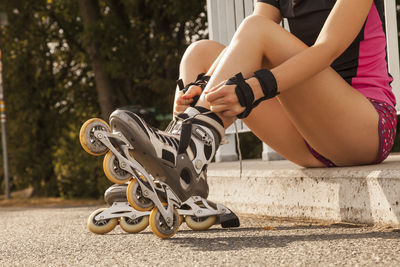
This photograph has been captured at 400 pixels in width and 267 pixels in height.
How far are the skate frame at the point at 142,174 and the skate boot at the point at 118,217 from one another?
35cm

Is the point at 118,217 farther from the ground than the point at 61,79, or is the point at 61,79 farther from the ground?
the point at 61,79

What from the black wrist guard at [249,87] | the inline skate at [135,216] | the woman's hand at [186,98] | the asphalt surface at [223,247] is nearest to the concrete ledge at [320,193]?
the asphalt surface at [223,247]

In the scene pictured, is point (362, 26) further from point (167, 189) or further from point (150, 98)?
point (150, 98)

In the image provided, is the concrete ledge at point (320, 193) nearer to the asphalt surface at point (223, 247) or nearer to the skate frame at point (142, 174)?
the asphalt surface at point (223, 247)

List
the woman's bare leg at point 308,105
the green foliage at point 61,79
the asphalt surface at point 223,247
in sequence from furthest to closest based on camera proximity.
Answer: the green foliage at point 61,79 < the woman's bare leg at point 308,105 < the asphalt surface at point 223,247

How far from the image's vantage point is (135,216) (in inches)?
94.8

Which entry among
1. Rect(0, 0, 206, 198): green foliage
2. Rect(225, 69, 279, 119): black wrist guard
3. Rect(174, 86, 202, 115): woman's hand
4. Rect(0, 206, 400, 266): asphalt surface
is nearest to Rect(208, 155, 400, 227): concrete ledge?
Rect(0, 206, 400, 266): asphalt surface

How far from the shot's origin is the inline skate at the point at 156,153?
1969 mm

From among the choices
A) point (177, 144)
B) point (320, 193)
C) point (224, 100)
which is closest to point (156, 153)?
point (177, 144)

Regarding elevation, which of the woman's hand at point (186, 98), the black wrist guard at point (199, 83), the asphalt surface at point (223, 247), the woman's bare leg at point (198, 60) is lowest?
the asphalt surface at point (223, 247)

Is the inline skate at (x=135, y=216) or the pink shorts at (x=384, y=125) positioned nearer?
the pink shorts at (x=384, y=125)

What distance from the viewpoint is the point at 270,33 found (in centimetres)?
210

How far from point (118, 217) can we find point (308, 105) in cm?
90

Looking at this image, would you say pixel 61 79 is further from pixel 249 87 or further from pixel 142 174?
pixel 249 87
